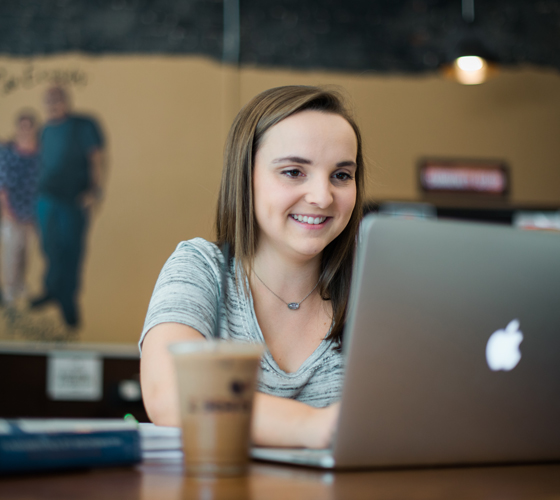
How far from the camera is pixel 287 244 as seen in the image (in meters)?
1.41

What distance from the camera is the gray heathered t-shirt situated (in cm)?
124

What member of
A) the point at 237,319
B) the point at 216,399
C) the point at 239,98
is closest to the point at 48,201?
the point at 239,98

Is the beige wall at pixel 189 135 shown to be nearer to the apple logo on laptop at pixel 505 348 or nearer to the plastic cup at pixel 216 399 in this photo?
the apple logo on laptop at pixel 505 348

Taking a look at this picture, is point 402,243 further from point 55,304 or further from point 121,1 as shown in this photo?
point 121,1

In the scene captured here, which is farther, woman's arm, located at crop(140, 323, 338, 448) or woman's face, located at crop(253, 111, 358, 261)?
woman's face, located at crop(253, 111, 358, 261)

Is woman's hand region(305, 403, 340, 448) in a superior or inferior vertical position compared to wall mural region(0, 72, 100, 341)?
inferior

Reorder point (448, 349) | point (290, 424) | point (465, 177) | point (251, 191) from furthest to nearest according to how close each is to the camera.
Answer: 1. point (465, 177)
2. point (251, 191)
3. point (290, 424)
4. point (448, 349)

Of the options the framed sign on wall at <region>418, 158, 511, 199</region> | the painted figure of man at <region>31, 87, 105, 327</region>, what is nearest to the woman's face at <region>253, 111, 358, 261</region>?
the painted figure of man at <region>31, 87, 105, 327</region>

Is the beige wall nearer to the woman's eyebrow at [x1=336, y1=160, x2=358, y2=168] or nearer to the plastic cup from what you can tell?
the woman's eyebrow at [x1=336, y1=160, x2=358, y2=168]

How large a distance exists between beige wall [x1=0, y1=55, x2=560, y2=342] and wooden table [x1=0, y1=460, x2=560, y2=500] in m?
2.84

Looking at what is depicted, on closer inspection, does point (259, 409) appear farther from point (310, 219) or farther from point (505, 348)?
point (310, 219)

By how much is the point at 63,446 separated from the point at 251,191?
2.93ft

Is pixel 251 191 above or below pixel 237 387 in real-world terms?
above

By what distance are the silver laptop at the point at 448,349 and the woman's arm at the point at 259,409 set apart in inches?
1.0
